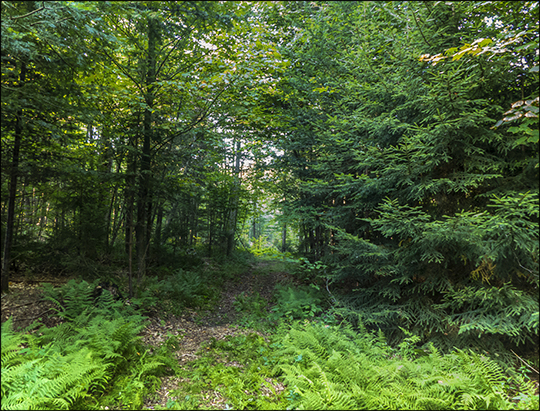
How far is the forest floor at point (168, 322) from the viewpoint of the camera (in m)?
3.69

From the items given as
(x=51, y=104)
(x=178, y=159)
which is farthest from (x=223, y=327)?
(x=51, y=104)

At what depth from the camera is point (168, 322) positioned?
603cm

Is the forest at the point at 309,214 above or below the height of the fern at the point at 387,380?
above

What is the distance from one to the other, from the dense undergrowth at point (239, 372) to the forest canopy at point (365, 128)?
80 centimetres

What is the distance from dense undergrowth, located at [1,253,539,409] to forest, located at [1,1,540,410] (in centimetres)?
3

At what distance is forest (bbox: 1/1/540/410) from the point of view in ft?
11.4

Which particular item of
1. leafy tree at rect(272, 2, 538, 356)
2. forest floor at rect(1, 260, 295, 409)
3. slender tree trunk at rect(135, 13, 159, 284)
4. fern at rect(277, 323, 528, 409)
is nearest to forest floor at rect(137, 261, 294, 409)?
forest floor at rect(1, 260, 295, 409)

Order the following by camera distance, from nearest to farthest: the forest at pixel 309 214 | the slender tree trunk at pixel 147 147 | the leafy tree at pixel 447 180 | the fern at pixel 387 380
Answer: the fern at pixel 387 380 < the forest at pixel 309 214 < the leafy tree at pixel 447 180 < the slender tree trunk at pixel 147 147

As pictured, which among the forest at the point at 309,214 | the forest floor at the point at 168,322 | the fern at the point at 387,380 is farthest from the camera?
the forest floor at the point at 168,322

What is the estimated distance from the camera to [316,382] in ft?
11.8

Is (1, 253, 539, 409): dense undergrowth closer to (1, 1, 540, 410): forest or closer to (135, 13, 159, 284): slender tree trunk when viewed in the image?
(1, 1, 540, 410): forest

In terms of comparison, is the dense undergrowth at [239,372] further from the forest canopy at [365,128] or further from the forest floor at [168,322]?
the forest canopy at [365,128]

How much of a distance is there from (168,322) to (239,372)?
8.86ft

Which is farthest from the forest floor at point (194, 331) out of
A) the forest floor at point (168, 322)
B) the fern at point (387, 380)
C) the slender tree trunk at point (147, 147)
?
the slender tree trunk at point (147, 147)
